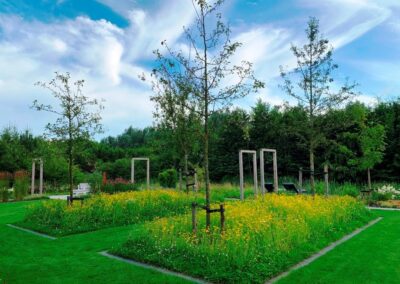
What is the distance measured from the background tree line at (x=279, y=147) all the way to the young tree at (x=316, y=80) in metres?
0.27

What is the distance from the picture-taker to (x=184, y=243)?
231 inches

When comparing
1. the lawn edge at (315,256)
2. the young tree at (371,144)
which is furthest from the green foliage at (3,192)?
the young tree at (371,144)

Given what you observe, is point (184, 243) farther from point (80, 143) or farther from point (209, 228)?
point (80, 143)

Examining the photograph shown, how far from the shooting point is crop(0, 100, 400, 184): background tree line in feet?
39.4

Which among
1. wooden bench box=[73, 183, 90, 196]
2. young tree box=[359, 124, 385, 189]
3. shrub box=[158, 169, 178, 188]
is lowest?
wooden bench box=[73, 183, 90, 196]

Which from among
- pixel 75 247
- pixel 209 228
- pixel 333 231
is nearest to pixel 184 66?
pixel 209 228

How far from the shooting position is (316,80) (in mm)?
10945

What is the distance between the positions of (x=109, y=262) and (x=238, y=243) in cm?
226

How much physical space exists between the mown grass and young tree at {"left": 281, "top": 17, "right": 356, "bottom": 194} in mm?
Result: 3584

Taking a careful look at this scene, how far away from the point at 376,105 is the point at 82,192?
18.0 meters

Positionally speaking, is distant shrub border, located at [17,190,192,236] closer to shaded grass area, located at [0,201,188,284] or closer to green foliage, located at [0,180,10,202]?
shaded grass area, located at [0,201,188,284]

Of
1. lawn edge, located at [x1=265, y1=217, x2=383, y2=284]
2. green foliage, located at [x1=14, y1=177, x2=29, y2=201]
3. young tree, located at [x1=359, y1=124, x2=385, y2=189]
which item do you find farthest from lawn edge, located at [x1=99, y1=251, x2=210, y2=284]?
young tree, located at [x1=359, y1=124, x2=385, y2=189]

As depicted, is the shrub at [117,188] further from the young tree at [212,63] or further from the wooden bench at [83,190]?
the young tree at [212,63]

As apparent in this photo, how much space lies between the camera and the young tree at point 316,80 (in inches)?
428
